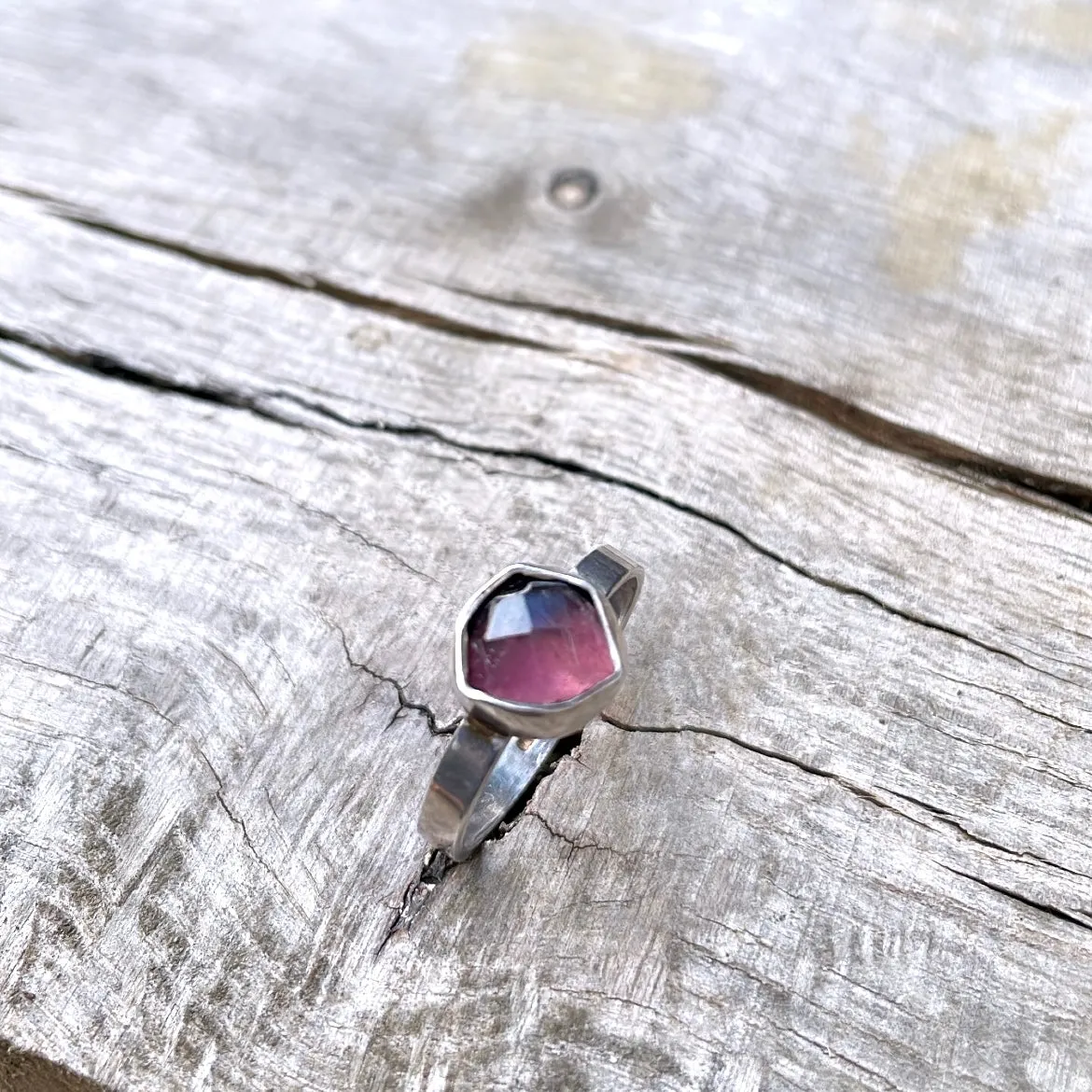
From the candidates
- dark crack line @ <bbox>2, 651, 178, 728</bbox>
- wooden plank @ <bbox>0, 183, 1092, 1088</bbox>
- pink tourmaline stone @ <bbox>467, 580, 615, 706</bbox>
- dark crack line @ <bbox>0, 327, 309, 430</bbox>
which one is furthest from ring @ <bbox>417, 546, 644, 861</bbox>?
dark crack line @ <bbox>0, 327, 309, 430</bbox>

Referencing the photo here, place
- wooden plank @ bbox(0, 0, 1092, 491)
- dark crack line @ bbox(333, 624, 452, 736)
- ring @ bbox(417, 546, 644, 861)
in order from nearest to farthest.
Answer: ring @ bbox(417, 546, 644, 861)
dark crack line @ bbox(333, 624, 452, 736)
wooden plank @ bbox(0, 0, 1092, 491)

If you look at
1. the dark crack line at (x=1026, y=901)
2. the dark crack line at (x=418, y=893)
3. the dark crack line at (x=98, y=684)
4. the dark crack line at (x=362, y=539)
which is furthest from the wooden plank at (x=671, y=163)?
the dark crack line at (x=418, y=893)

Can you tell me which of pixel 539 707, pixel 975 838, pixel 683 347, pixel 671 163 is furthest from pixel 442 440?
pixel 975 838

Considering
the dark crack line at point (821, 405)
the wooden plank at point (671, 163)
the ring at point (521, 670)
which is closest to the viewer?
the ring at point (521, 670)

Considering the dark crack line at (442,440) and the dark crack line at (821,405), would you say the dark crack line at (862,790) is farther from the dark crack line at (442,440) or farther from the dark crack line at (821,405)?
the dark crack line at (821,405)

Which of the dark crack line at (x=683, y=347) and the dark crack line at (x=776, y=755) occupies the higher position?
the dark crack line at (x=683, y=347)

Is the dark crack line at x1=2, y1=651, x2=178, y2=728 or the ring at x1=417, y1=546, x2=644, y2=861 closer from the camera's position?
the ring at x1=417, y1=546, x2=644, y2=861

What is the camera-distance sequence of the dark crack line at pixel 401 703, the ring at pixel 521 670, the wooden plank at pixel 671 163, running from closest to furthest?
the ring at pixel 521 670, the dark crack line at pixel 401 703, the wooden plank at pixel 671 163

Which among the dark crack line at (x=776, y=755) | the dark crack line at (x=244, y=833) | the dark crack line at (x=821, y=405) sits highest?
the dark crack line at (x=821, y=405)

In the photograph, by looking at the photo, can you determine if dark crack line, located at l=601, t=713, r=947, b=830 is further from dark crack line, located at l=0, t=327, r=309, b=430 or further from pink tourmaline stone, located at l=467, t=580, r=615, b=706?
dark crack line, located at l=0, t=327, r=309, b=430

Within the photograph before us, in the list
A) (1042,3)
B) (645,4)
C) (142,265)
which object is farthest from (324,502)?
(1042,3)
